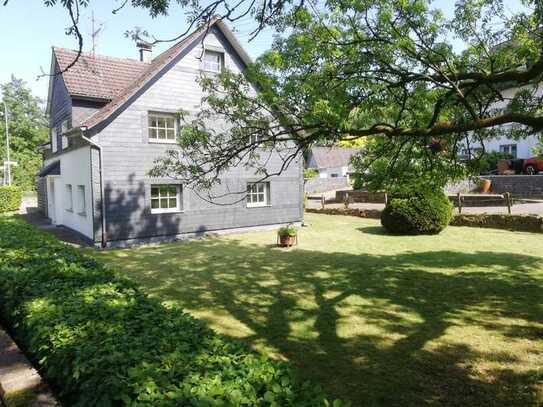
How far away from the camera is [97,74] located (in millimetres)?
16703

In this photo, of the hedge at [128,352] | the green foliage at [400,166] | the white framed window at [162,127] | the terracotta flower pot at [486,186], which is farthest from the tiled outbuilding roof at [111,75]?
the terracotta flower pot at [486,186]

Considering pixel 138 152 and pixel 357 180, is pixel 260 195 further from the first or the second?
pixel 357 180

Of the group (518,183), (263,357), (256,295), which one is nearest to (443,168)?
(256,295)

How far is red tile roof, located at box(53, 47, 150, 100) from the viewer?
17516 mm

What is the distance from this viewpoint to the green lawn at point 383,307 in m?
5.19

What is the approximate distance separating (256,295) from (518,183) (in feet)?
84.4

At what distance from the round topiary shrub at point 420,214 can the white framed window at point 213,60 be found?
10146 millimetres

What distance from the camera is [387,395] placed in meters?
4.83

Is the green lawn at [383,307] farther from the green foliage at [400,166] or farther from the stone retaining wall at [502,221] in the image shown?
the green foliage at [400,166]

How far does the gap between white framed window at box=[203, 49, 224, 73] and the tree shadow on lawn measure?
8923 millimetres

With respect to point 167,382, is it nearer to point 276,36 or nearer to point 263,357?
point 263,357

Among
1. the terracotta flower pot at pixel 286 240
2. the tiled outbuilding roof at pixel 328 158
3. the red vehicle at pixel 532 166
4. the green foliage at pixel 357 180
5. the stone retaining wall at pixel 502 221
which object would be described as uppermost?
the tiled outbuilding roof at pixel 328 158

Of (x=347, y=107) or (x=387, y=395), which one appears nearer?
(x=387, y=395)

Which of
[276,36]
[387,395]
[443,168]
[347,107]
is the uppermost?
[276,36]
